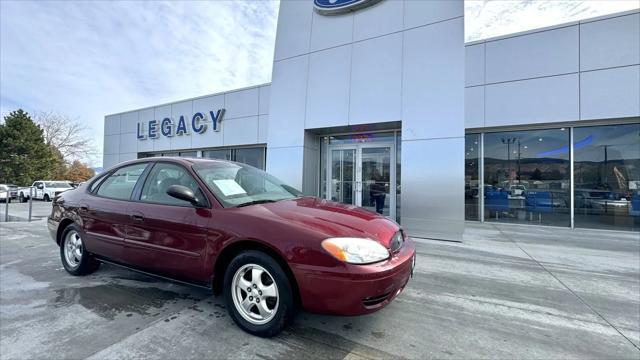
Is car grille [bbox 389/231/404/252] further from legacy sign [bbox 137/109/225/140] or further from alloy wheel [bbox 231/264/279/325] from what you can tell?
legacy sign [bbox 137/109/225/140]

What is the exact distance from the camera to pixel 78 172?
3622cm

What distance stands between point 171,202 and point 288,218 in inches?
52.3

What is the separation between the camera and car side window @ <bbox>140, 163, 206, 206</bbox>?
9.64 feet

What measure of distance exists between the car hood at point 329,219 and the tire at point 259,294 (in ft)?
1.19

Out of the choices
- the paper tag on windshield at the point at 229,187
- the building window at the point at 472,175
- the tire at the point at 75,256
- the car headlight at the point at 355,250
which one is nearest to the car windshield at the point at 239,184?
the paper tag on windshield at the point at 229,187

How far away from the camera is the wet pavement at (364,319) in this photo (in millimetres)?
2252

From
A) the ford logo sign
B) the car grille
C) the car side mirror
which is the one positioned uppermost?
the ford logo sign

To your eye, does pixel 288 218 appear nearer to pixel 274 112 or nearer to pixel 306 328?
pixel 306 328

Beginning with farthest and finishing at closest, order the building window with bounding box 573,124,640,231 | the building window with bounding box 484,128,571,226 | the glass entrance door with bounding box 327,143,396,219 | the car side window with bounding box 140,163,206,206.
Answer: the building window with bounding box 484,128,571,226
the glass entrance door with bounding box 327,143,396,219
the building window with bounding box 573,124,640,231
the car side window with bounding box 140,163,206,206

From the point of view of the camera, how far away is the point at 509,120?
909 cm

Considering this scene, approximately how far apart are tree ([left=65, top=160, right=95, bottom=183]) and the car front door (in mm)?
41464

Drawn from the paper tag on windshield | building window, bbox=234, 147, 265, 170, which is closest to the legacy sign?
building window, bbox=234, 147, 265, 170

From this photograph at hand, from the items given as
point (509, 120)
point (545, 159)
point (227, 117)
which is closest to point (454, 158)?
point (509, 120)

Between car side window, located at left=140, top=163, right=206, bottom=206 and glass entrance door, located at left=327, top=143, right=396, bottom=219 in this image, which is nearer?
car side window, located at left=140, top=163, right=206, bottom=206
